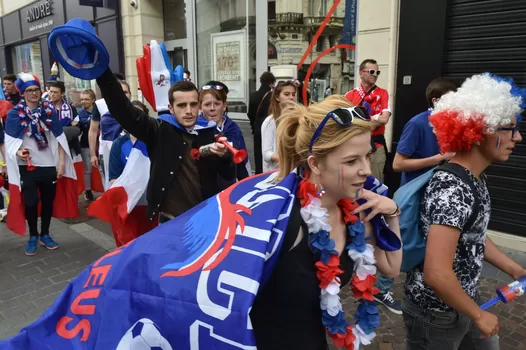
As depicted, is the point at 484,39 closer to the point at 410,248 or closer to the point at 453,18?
the point at 453,18

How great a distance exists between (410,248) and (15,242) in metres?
5.44

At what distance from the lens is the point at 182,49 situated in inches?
425

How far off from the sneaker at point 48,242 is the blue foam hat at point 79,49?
3.76 m

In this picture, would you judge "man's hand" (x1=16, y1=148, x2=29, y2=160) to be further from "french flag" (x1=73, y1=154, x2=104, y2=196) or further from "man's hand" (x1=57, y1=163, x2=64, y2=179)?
"french flag" (x1=73, y1=154, x2=104, y2=196)

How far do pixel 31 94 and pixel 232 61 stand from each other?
518cm

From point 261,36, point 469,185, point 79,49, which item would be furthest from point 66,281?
point 261,36

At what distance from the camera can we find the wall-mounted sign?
15.1 meters

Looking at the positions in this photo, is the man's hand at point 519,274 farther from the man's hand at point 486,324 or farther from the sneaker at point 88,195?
the sneaker at point 88,195

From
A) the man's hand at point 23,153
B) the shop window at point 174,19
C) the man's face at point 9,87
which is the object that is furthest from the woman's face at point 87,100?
the shop window at point 174,19

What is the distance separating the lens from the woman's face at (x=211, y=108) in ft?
13.0

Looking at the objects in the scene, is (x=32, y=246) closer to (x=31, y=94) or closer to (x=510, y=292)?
(x=31, y=94)

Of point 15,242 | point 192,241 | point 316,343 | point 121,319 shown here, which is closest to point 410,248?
point 316,343

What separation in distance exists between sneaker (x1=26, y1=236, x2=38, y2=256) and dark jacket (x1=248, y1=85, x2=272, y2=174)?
2.96 metres

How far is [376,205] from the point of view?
167 cm
